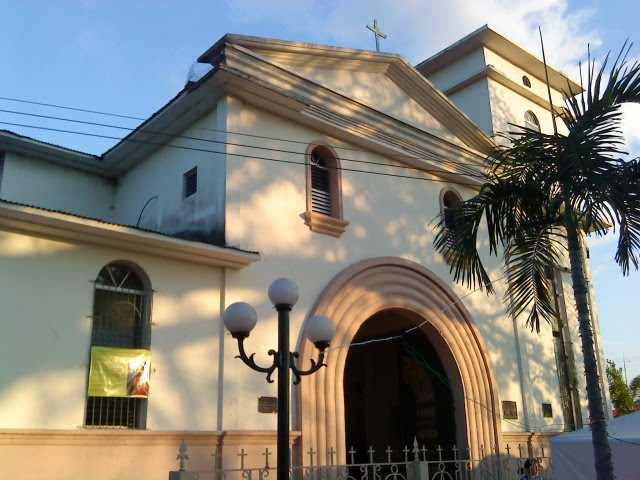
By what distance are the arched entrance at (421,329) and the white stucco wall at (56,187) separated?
206 inches

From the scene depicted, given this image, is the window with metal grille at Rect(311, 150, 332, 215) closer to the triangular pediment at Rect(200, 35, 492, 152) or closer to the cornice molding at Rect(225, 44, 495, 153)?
the cornice molding at Rect(225, 44, 495, 153)

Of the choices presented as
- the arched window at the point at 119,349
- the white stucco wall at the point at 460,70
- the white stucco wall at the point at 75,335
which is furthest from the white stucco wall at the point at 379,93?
the arched window at the point at 119,349

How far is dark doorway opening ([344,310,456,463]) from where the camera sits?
45.7 ft

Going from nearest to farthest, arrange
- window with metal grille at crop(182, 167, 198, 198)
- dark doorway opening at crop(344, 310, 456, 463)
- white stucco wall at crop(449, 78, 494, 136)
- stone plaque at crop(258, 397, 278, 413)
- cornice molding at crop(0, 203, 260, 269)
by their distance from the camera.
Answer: cornice molding at crop(0, 203, 260, 269) → stone plaque at crop(258, 397, 278, 413) → window with metal grille at crop(182, 167, 198, 198) → dark doorway opening at crop(344, 310, 456, 463) → white stucco wall at crop(449, 78, 494, 136)

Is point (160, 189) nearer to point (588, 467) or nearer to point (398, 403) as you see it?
point (398, 403)

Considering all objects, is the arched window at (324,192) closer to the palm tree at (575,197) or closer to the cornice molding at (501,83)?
the palm tree at (575,197)

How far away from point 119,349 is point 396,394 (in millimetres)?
7971

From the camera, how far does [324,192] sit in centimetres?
1253

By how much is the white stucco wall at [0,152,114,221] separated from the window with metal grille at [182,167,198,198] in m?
2.85

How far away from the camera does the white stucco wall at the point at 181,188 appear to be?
1095cm

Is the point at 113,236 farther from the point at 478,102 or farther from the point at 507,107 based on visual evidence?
the point at 507,107

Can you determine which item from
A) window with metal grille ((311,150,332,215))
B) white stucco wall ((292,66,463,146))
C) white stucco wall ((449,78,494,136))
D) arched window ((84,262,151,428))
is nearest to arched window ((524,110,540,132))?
white stucco wall ((449,78,494,136))

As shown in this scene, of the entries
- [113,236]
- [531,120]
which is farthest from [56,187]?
[531,120]

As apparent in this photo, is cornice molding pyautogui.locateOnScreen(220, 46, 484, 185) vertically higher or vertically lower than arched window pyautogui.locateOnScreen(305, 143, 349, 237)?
higher
